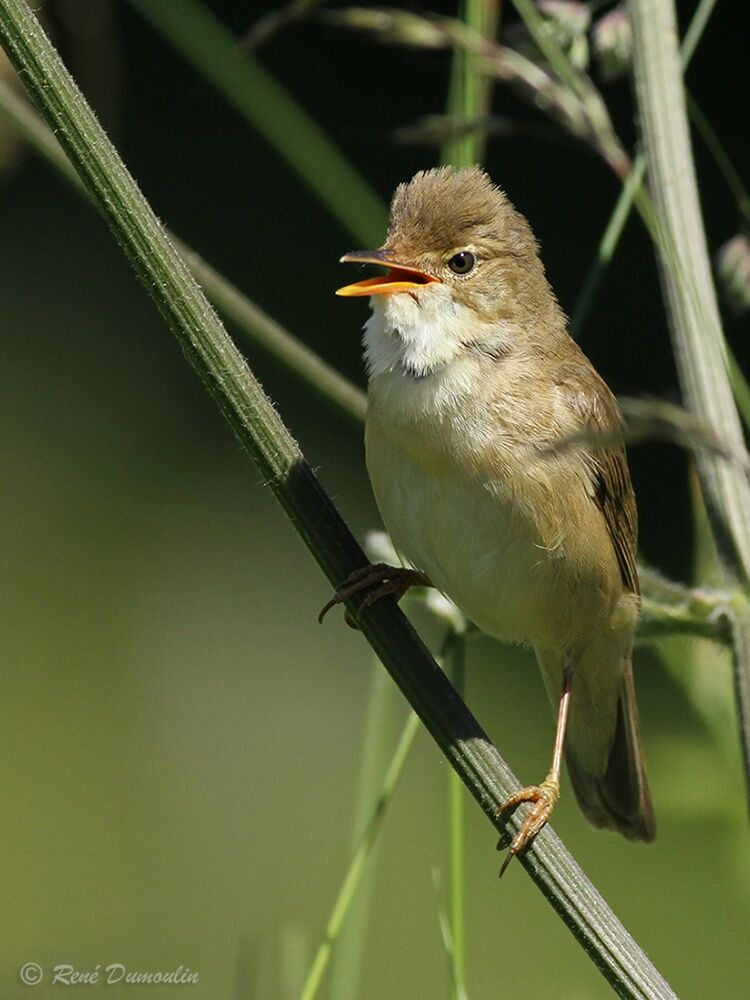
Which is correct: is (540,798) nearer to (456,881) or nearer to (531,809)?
(531,809)

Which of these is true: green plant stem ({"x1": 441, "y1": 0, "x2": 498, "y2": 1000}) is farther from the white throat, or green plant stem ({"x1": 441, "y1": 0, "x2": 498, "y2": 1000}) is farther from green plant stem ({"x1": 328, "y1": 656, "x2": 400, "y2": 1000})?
the white throat

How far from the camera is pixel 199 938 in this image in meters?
4.19

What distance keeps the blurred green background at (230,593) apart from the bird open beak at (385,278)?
118 centimetres

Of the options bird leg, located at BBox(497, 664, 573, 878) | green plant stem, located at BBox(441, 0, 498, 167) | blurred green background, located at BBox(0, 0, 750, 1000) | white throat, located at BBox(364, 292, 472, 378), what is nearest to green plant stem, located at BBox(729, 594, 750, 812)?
bird leg, located at BBox(497, 664, 573, 878)

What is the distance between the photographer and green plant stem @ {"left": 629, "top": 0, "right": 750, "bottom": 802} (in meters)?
2.10

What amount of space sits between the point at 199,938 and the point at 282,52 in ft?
13.7

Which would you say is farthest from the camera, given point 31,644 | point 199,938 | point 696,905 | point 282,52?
point 282,52

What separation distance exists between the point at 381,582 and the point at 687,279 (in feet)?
2.17

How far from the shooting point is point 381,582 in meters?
2.34

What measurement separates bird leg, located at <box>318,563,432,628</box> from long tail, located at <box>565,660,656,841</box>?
2.02 ft

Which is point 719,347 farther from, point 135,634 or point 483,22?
point 135,634

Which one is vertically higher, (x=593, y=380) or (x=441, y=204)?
(x=441, y=204)

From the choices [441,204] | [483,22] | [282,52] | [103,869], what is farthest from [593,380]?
[282,52]

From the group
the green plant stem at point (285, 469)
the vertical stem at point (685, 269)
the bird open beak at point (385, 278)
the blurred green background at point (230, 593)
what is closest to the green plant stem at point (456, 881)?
the green plant stem at point (285, 469)
